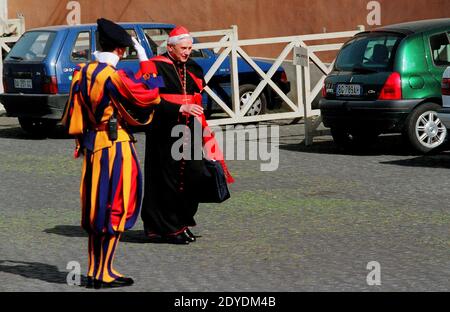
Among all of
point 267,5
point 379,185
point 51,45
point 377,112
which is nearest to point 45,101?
point 51,45

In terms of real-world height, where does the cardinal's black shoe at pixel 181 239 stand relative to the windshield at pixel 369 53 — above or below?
below

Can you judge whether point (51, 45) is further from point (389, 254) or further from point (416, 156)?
point (389, 254)

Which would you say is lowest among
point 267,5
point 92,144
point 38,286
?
point 38,286

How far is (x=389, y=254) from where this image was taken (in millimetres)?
9203

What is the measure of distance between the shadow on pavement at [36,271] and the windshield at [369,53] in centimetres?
698

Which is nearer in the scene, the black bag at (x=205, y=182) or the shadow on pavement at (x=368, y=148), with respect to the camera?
the black bag at (x=205, y=182)

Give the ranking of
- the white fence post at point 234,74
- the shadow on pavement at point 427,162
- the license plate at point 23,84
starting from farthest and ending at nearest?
the white fence post at point 234,74
the license plate at point 23,84
the shadow on pavement at point 427,162

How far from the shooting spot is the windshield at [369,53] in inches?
593

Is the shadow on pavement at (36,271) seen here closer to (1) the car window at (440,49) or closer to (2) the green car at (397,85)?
(2) the green car at (397,85)

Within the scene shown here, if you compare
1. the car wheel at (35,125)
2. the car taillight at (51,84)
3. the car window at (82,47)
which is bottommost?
the car wheel at (35,125)

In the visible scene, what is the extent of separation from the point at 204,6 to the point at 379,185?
43.2ft

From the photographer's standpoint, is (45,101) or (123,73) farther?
(45,101)

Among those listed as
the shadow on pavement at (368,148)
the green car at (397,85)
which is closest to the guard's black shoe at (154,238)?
the green car at (397,85)

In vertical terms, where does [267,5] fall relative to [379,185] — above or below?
above
